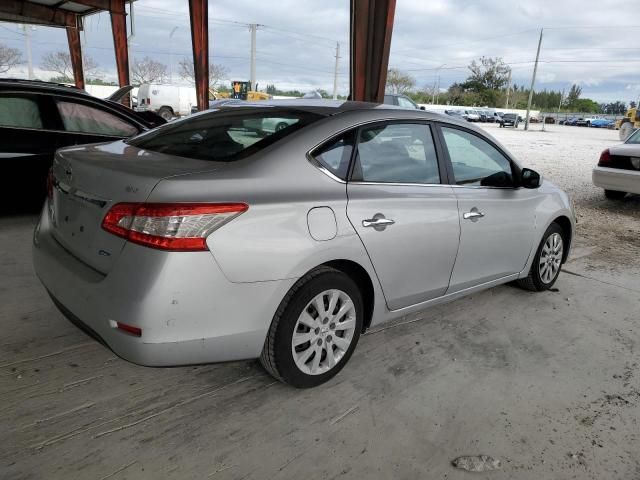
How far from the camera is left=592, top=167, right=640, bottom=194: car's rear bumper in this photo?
7769 millimetres

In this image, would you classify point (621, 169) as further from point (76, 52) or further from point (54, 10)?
point (76, 52)

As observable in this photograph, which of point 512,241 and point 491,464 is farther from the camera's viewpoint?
point 512,241

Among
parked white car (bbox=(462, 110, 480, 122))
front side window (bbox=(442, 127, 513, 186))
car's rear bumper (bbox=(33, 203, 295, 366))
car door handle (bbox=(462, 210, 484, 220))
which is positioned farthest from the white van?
parked white car (bbox=(462, 110, 480, 122))

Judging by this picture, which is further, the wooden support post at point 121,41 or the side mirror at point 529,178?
the wooden support post at point 121,41

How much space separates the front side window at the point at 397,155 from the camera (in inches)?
108

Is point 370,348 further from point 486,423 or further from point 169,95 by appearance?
point 169,95

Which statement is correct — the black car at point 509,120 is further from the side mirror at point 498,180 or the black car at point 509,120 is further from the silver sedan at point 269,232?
the silver sedan at point 269,232

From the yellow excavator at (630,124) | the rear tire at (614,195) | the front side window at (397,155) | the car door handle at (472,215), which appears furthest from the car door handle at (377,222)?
the yellow excavator at (630,124)

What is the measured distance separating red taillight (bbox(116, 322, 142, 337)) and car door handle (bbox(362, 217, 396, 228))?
119 centimetres

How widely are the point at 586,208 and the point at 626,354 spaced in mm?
5810

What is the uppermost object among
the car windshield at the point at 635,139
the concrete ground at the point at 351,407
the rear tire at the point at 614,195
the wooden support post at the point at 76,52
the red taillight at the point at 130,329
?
the wooden support post at the point at 76,52

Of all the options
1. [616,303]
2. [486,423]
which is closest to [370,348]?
[486,423]

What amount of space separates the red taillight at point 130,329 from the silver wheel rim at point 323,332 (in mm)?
728

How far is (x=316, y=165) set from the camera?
250 centimetres
